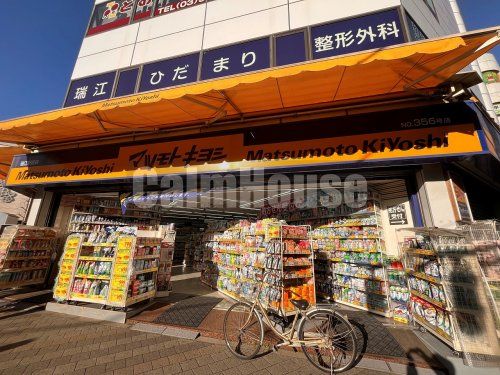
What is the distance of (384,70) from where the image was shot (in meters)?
4.14

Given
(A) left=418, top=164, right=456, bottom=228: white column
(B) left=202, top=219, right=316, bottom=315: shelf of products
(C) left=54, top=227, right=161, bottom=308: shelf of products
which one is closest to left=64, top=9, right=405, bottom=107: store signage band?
(A) left=418, top=164, right=456, bottom=228: white column

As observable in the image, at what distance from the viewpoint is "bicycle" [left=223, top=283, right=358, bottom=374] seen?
11.3 ft

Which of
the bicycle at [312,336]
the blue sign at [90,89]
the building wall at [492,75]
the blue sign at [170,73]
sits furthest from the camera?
the building wall at [492,75]

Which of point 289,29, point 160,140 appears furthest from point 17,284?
point 289,29

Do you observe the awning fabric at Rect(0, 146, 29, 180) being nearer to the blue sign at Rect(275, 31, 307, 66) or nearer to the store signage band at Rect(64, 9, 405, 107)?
the store signage band at Rect(64, 9, 405, 107)

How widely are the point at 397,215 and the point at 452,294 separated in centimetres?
254

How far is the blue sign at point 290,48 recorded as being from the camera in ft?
20.0

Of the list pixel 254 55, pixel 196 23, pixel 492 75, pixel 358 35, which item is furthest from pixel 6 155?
pixel 492 75

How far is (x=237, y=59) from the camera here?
263 inches

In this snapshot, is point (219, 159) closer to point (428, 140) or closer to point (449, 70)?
point (428, 140)

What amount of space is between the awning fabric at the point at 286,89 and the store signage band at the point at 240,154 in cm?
75

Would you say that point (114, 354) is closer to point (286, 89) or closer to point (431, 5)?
point (286, 89)

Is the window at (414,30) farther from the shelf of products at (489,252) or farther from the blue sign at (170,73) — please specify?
the blue sign at (170,73)

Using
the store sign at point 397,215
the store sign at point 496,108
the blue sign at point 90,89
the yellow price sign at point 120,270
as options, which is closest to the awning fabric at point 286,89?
the blue sign at point 90,89
